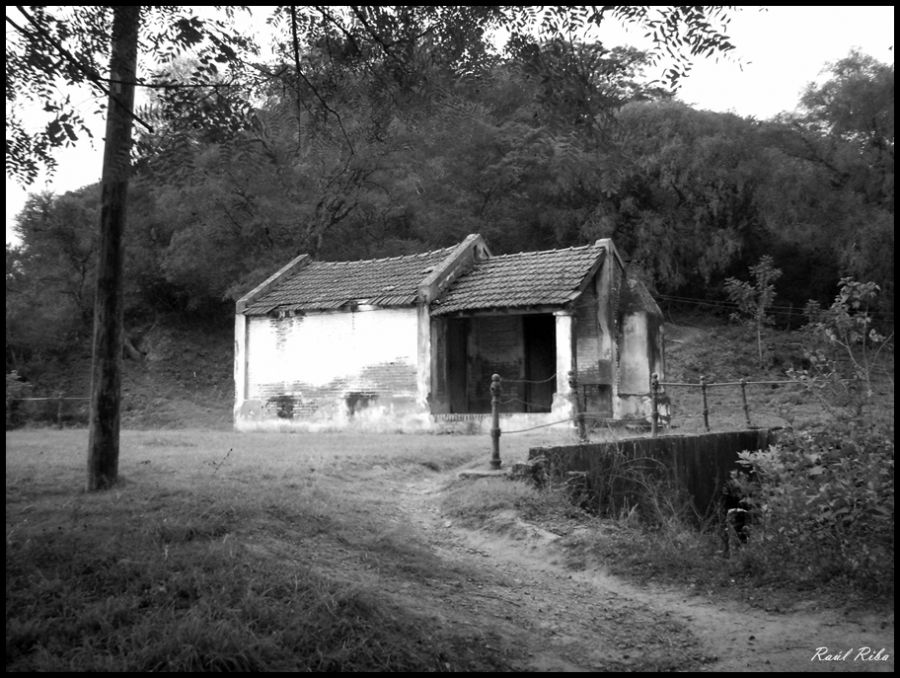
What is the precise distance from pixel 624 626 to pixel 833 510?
6.30 feet

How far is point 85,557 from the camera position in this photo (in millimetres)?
5023

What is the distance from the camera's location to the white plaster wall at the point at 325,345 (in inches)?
718

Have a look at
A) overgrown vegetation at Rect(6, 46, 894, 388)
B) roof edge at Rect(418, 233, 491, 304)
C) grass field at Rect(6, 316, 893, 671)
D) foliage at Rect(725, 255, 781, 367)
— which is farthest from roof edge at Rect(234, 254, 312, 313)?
foliage at Rect(725, 255, 781, 367)

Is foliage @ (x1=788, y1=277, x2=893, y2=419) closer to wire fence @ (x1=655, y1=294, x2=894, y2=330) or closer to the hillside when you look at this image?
the hillside

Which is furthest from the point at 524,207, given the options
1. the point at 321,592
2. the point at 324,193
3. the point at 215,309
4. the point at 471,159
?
the point at 321,592

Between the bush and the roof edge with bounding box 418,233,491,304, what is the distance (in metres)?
11.9

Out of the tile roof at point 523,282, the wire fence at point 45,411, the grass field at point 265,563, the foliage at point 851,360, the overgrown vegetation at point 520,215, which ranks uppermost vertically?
the overgrown vegetation at point 520,215

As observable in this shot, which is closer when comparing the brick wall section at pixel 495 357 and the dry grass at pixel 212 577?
the dry grass at pixel 212 577

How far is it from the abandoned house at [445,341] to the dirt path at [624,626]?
10.2 m

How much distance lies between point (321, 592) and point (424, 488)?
549 centimetres

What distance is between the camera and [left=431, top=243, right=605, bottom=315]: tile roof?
56.5 feet

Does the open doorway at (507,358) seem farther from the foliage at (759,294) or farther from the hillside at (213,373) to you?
the foliage at (759,294)

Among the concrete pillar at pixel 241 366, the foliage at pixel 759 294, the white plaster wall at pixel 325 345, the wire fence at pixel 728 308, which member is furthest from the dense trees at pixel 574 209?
the white plaster wall at pixel 325 345

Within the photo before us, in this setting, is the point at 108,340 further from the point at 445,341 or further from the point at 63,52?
the point at 445,341
